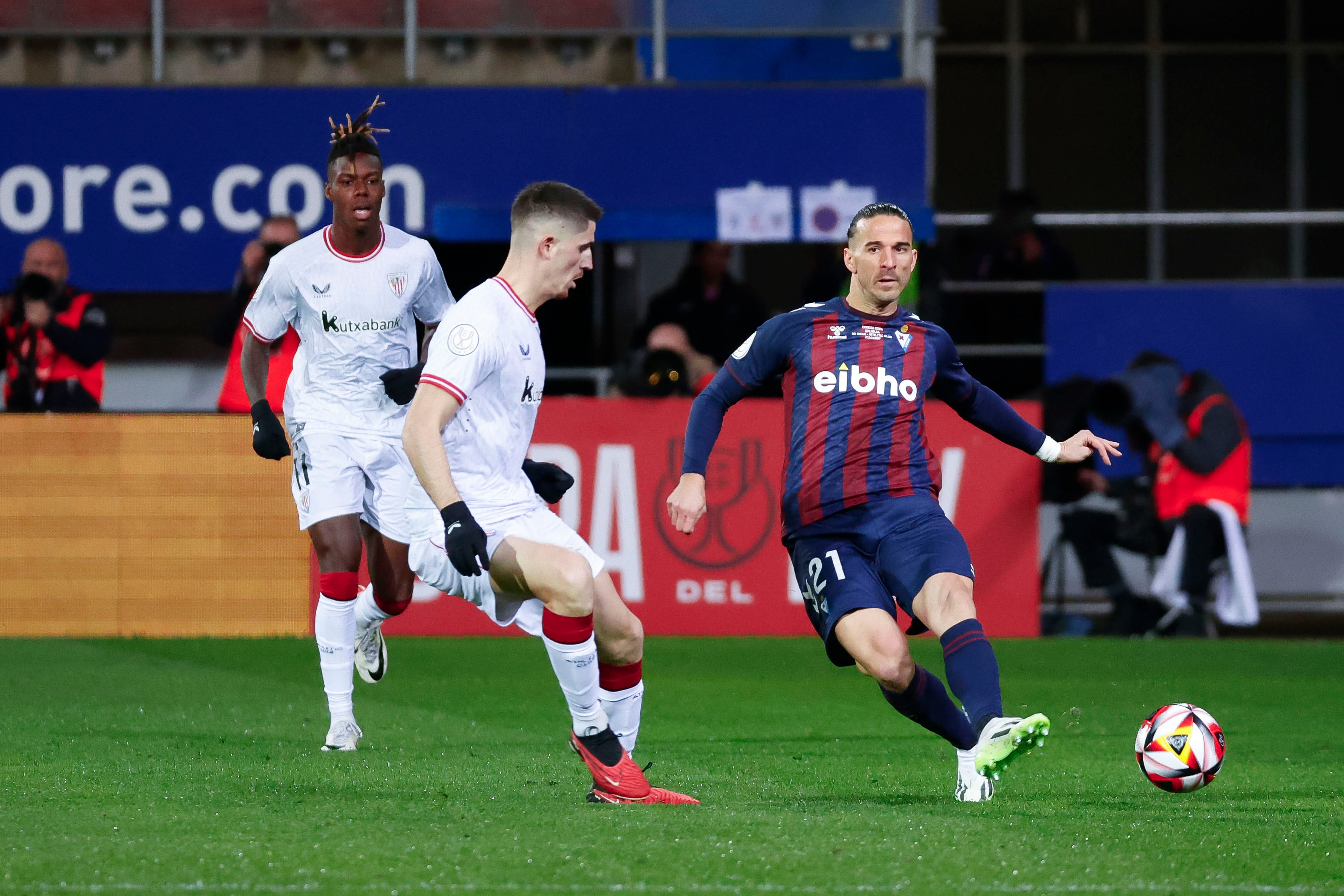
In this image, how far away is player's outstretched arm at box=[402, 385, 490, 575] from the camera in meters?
5.38

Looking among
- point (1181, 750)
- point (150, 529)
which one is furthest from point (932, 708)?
point (150, 529)

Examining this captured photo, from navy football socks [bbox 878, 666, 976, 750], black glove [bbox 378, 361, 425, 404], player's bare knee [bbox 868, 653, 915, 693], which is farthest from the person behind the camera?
black glove [bbox 378, 361, 425, 404]

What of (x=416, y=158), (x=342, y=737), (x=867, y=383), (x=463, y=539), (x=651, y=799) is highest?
(x=416, y=158)

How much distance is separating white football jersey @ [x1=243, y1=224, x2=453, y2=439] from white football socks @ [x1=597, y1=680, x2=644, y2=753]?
196 centimetres

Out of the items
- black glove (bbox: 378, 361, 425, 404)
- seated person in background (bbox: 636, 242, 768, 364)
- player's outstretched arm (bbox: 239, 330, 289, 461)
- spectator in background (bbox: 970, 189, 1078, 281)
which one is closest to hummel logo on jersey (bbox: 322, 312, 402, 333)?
player's outstretched arm (bbox: 239, 330, 289, 461)

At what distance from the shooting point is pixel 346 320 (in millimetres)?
7570

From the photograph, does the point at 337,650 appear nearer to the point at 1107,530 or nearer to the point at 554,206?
the point at 554,206

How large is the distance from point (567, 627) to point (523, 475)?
1.79 ft

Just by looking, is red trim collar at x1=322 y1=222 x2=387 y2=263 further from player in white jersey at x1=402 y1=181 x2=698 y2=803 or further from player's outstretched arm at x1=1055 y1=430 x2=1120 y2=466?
player's outstretched arm at x1=1055 y1=430 x2=1120 y2=466

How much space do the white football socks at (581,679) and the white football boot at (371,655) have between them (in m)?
2.70

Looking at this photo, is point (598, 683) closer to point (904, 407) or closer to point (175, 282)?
point (904, 407)

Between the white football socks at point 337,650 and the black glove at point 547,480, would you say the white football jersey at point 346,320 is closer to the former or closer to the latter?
the white football socks at point 337,650

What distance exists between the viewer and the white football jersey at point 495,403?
224 inches

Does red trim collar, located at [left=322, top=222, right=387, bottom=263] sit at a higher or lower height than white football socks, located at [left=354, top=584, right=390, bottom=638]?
higher
